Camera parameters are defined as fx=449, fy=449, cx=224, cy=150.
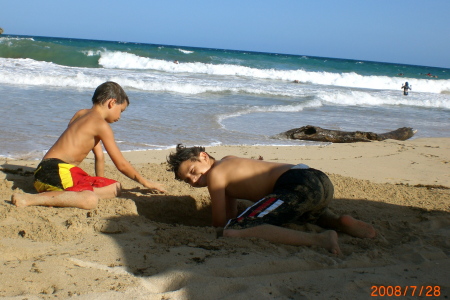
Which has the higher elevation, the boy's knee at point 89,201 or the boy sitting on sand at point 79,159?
the boy sitting on sand at point 79,159

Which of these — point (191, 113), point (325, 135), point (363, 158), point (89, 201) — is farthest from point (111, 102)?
point (191, 113)

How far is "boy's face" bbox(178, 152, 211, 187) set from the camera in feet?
11.4

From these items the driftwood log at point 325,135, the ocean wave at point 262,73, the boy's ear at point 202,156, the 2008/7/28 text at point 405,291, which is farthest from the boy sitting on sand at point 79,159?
the ocean wave at point 262,73

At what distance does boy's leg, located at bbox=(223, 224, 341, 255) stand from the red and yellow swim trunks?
151cm

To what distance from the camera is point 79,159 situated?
4.21 meters

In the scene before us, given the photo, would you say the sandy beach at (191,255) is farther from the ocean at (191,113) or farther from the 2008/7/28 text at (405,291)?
the ocean at (191,113)

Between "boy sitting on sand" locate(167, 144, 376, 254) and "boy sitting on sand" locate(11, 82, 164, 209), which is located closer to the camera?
"boy sitting on sand" locate(167, 144, 376, 254)

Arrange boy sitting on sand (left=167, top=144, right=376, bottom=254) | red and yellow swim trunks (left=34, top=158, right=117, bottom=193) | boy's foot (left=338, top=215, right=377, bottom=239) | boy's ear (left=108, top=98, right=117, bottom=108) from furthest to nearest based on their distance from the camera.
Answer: boy's ear (left=108, top=98, right=117, bottom=108) → red and yellow swim trunks (left=34, top=158, right=117, bottom=193) → boy's foot (left=338, top=215, right=377, bottom=239) → boy sitting on sand (left=167, top=144, right=376, bottom=254)

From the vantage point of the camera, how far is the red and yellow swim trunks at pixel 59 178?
3846mm

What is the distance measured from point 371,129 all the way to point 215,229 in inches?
316

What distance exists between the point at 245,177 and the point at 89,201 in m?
1.29

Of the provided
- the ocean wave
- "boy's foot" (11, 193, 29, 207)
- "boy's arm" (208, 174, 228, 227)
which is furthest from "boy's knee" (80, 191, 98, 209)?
the ocean wave

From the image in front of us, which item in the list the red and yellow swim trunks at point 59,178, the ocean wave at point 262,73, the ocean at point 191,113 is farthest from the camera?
the ocean wave at point 262,73

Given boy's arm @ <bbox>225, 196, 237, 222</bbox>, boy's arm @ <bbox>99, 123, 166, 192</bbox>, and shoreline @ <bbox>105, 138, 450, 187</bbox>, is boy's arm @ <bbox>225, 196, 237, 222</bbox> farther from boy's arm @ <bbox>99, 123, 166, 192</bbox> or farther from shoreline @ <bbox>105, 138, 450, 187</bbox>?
shoreline @ <bbox>105, 138, 450, 187</bbox>
